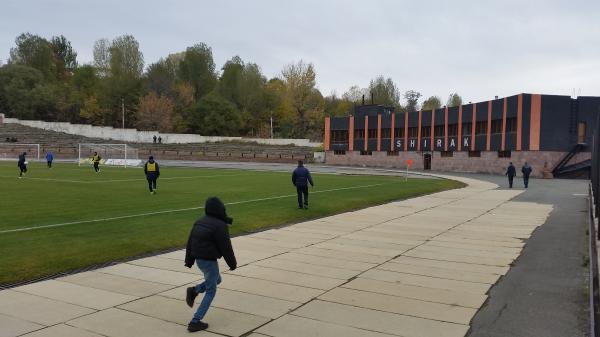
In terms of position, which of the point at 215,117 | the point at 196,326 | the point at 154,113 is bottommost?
the point at 196,326

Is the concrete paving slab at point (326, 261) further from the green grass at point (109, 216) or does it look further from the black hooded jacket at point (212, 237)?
the black hooded jacket at point (212, 237)

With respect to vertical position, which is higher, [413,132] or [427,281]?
[413,132]

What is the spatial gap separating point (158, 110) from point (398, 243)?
10075 centimetres

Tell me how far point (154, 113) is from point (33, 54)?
46.4m

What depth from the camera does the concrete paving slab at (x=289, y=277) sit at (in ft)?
29.3

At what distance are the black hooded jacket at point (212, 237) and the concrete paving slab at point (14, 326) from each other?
226cm

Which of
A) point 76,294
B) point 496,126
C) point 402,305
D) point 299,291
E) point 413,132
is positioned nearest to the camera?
point 402,305

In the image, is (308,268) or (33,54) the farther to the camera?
(33,54)

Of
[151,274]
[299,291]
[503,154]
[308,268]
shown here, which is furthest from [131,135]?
[299,291]

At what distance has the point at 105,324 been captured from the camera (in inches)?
261

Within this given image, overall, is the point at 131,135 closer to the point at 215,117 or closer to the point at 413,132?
the point at 215,117

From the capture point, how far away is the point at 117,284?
28.3ft

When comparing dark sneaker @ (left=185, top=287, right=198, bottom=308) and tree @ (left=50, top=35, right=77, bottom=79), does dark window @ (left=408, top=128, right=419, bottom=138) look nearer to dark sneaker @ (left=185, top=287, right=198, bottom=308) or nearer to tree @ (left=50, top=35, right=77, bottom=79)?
dark sneaker @ (left=185, top=287, right=198, bottom=308)

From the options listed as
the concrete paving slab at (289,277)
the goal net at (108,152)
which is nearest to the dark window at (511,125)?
the goal net at (108,152)
